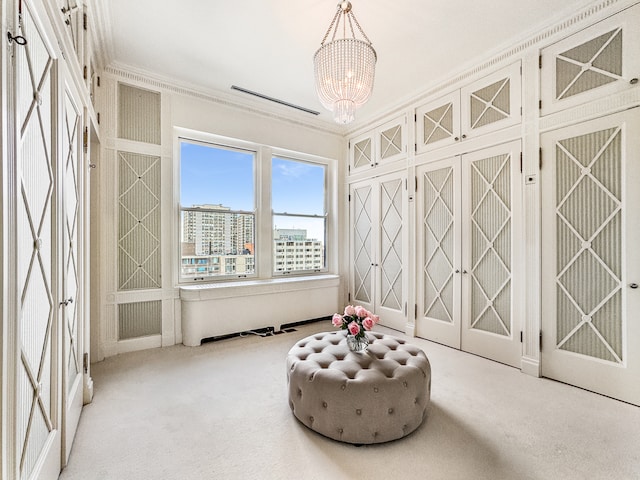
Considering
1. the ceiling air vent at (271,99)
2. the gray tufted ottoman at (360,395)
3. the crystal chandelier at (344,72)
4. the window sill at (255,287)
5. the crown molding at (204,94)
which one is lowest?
the gray tufted ottoman at (360,395)

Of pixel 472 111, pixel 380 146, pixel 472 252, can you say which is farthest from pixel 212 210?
pixel 472 111

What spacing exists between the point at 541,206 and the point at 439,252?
3.81 feet

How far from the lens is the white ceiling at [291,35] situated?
246 centimetres

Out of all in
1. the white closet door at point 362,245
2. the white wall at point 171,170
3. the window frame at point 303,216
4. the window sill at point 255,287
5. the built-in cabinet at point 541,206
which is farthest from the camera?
the white closet door at point 362,245

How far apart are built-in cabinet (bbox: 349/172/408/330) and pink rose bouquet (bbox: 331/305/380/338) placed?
1.90 metres

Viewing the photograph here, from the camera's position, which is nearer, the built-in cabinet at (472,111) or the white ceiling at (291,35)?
the white ceiling at (291,35)

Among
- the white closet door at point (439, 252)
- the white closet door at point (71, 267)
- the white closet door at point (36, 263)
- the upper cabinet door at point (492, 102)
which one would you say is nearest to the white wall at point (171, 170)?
the white closet door at point (71, 267)

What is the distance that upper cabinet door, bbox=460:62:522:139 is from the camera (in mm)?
2967

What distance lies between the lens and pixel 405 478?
5.19 ft

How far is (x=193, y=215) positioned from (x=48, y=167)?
8.06 ft

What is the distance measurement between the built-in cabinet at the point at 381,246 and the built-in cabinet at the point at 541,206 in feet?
1.01

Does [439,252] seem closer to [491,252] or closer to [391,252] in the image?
[491,252]

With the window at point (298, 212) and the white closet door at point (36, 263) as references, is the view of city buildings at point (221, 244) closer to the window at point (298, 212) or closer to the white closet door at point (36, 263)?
the window at point (298, 212)

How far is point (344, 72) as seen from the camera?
2.16 m
